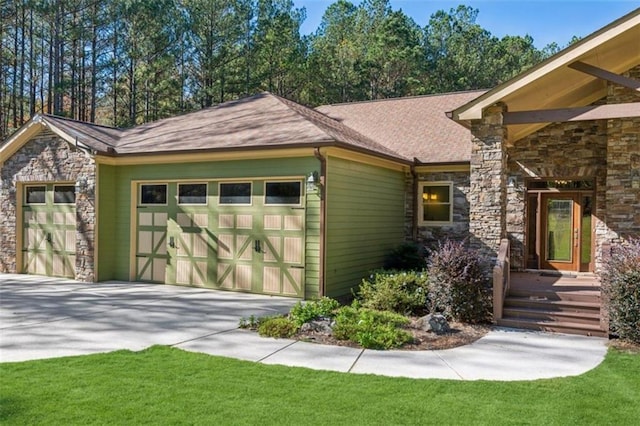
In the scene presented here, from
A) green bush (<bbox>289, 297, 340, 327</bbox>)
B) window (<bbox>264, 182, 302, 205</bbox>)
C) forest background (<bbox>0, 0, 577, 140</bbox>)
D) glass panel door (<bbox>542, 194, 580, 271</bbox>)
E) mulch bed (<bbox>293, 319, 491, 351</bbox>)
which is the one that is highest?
forest background (<bbox>0, 0, 577, 140</bbox>)

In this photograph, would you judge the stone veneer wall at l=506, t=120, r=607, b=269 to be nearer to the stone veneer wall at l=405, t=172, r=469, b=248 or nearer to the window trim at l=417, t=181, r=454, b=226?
the stone veneer wall at l=405, t=172, r=469, b=248

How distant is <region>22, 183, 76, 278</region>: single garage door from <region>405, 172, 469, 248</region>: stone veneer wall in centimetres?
885

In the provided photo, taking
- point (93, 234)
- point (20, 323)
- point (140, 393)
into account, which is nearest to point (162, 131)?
point (93, 234)

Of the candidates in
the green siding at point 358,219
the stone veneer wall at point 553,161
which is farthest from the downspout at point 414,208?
the stone veneer wall at point 553,161

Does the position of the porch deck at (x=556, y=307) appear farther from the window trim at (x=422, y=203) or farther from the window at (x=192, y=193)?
the window at (x=192, y=193)

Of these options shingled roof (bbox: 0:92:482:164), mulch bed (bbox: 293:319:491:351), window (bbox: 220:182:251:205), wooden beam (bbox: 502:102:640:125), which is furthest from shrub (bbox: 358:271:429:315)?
window (bbox: 220:182:251:205)

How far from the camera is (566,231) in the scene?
1166 cm

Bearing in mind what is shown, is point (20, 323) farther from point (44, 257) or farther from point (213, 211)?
point (44, 257)

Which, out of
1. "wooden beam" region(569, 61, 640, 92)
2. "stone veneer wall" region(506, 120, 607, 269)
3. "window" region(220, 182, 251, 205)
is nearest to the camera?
"wooden beam" region(569, 61, 640, 92)

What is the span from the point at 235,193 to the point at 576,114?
21.9 feet

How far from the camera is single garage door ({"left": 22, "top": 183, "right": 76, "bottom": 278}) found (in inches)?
494

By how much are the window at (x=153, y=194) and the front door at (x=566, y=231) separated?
8.85 meters

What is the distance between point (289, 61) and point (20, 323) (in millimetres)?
21654

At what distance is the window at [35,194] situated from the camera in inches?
514
